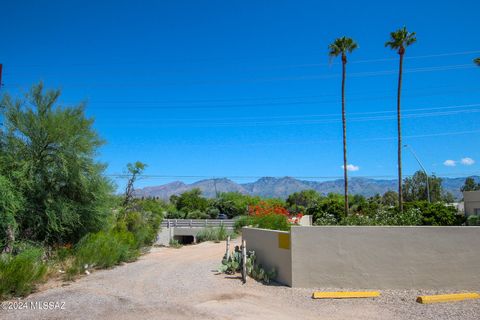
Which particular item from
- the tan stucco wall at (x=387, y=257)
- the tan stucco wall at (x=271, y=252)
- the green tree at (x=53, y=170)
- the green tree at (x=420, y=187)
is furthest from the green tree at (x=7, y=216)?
the green tree at (x=420, y=187)

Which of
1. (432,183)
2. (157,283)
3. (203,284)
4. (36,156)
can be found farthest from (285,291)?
(432,183)

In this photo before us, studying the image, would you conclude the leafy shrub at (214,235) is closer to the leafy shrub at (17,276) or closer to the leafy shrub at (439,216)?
the leafy shrub at (439,216)

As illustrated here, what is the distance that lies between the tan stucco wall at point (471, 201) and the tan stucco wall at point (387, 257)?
25803 mm

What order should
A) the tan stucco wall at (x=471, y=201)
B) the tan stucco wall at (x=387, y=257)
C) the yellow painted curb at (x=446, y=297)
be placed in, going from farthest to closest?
the tan stucco wall at (x=471, y=201), the tan stucco wall at (x=387, y=257), the yellow painted curb at (x=446, y=297)

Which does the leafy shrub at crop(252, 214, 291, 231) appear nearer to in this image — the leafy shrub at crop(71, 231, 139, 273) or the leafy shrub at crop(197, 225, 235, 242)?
the leafy shrub at crop(71, 231, 139, 273)

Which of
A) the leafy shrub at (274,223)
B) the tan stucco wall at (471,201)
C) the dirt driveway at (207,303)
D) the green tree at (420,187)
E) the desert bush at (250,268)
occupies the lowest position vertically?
the dirt driveway at (207,303)

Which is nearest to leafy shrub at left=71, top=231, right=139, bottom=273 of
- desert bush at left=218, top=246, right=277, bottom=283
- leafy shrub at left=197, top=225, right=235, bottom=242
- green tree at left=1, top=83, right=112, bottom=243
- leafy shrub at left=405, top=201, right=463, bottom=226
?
green tree at left=1, top=83, right=112, bottom=243

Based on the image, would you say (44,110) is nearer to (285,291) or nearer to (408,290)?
(285,291)

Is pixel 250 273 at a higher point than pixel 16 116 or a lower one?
lower

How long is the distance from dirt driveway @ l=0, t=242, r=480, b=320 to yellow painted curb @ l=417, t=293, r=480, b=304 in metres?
0.25

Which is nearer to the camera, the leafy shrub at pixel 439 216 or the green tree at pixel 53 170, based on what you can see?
the green tree at pixel 53 170

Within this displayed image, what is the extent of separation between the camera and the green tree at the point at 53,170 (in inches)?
588

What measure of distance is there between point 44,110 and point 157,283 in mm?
7952

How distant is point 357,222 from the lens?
61.3 feet
